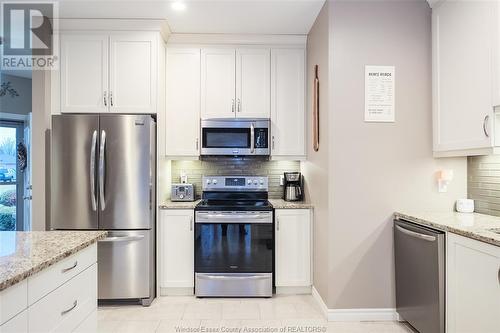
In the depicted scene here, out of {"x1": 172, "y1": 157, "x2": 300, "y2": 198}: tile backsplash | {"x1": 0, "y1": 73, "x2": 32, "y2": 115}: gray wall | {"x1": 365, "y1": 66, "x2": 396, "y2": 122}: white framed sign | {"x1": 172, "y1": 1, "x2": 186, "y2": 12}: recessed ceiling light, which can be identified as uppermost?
{"x1": 172, "y1": 1, "x2": 186, "y2": 12}: recessed ceiling light

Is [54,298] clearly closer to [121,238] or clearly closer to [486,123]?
[121,238]

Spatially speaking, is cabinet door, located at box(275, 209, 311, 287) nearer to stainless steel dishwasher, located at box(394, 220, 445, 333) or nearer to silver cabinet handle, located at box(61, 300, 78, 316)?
stainless steel dishwasher, located at box(394, 220, 445, 333)

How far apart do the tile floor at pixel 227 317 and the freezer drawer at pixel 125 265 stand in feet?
0.48

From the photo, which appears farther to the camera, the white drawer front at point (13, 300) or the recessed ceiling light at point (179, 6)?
the recessed ceiling light at point (179, 6)

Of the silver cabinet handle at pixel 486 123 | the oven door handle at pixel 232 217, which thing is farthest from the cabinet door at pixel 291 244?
the silver cabinet handle at pixel 486 123

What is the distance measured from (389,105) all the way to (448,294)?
1456mm

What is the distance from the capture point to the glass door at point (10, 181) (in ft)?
13.0

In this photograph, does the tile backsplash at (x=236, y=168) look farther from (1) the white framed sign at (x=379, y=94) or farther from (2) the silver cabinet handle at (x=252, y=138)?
(1) the white framed sign at (x=379, y=94)

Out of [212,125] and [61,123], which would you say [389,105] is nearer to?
[212,125]

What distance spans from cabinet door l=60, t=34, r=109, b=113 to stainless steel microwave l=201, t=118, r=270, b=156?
3.54 ft

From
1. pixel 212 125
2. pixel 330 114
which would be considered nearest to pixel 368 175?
pixel 330 114

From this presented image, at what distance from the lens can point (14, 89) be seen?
4051 mm

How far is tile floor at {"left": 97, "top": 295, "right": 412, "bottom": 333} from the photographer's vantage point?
2469 mm

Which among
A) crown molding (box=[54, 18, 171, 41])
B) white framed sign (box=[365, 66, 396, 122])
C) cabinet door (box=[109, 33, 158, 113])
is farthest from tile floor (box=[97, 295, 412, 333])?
crown molding (box=[54, 18, 171, 41])
